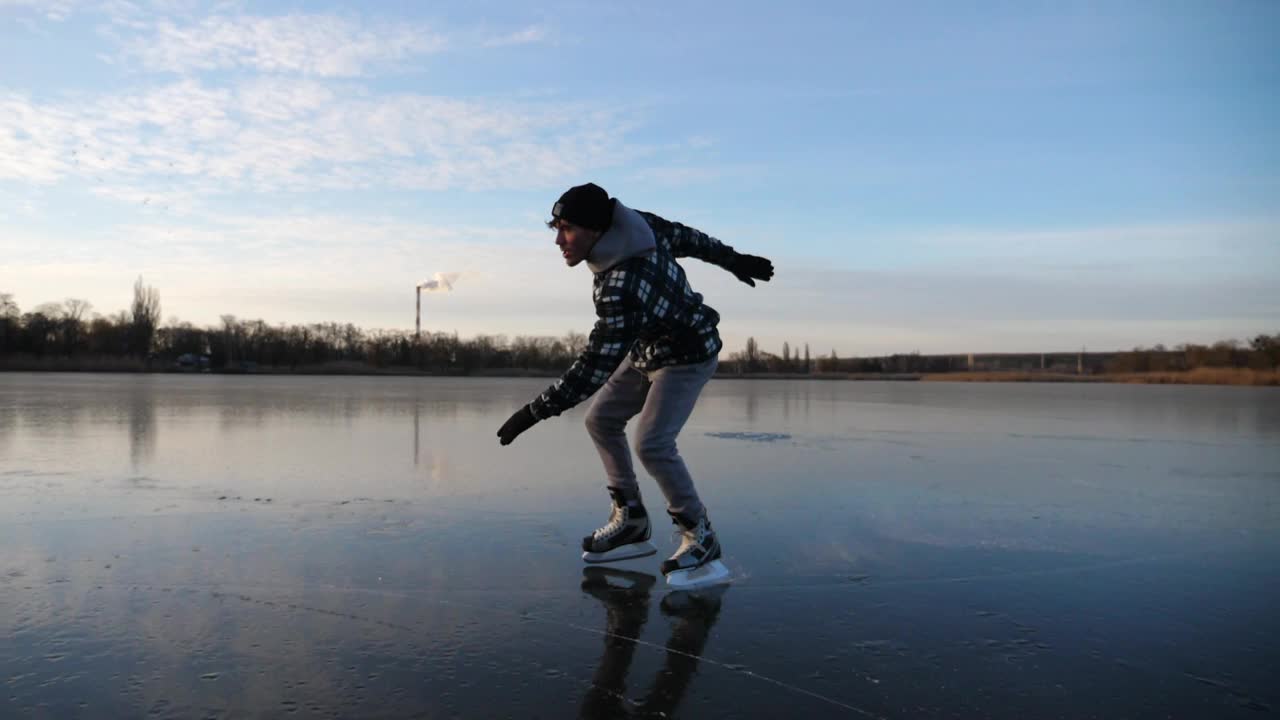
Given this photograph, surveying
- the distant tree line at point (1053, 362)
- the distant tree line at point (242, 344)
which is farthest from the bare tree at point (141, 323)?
the distant tree line at point (1053, 362)

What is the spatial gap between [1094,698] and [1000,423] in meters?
10.6

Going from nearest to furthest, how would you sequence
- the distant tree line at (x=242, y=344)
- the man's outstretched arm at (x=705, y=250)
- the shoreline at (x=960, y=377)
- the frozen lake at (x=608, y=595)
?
the frozen lake at (x=608, y=595), the man's outstretched arm at (x=705, y=250), the shoreline at (x=960, y=377), the distant tree line at (x=242, y=344)

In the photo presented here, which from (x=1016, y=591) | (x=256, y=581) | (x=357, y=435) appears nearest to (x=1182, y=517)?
(x=1016, y=591)

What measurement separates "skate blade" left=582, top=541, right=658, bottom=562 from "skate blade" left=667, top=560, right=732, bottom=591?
1.23 ft

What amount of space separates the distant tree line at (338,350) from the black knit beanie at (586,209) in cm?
5618

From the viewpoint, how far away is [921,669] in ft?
7.29

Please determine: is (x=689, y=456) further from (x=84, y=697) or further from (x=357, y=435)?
(x=84, y=697)

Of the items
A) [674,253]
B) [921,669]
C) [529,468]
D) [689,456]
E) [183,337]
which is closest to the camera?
[921,669]

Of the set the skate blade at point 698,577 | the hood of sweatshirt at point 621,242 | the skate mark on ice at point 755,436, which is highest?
the hood of sweatshirt at point 621,242

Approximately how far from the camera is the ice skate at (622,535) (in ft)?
11.4

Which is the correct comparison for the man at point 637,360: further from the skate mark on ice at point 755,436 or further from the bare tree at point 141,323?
the bare tree at point 141,323

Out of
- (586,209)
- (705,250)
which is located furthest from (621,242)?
(705,250)

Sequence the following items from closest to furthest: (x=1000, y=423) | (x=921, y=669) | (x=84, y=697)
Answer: (x=84, y=697) < (x=921, y=669) < (x=1000, y=423)

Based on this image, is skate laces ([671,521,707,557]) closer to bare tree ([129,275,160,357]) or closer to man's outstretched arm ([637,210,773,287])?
man's outstretched arm ([637,210,773,287])
